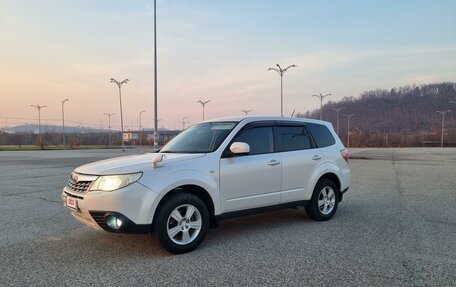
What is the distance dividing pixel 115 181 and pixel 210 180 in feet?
4.10

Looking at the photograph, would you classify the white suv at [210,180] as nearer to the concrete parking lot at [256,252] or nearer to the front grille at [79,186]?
the front grille at [79,186]

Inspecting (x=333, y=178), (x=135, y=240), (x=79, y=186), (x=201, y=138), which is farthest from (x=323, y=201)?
(x=79, y=186)

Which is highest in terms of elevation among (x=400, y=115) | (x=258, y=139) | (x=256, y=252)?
(x=400, y=115)

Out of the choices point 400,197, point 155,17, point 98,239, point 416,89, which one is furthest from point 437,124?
point 98,239

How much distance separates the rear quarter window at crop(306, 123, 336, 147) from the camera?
715cm

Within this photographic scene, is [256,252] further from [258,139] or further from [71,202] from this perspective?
[71,202]

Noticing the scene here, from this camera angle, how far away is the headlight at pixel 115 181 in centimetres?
482

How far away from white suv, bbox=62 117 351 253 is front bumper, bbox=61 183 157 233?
0.01 metres

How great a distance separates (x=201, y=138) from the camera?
6125 mm

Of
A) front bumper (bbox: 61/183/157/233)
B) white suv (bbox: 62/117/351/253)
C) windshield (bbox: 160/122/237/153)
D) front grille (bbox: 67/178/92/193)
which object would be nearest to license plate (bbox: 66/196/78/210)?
white suv (bbox: 62/117/351/253)

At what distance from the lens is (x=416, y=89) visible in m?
110

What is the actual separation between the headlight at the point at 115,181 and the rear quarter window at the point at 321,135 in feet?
11.5

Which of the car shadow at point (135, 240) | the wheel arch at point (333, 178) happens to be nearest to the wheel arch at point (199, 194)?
the car shadow at point (135, 240)

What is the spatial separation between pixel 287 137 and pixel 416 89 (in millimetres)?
116257
